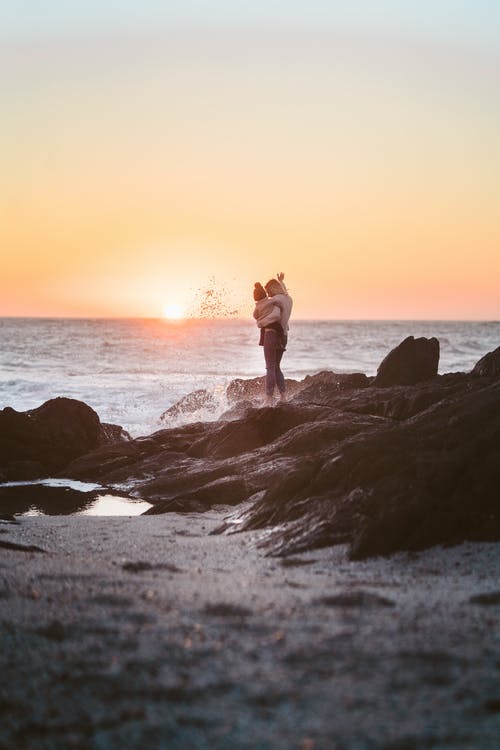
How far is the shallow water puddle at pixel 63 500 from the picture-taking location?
7645mm

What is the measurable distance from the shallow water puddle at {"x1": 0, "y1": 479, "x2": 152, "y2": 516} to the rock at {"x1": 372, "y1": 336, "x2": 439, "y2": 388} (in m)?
4.69

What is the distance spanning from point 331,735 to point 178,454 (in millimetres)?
7721

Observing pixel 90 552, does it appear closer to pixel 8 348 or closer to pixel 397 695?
pixel 397 695

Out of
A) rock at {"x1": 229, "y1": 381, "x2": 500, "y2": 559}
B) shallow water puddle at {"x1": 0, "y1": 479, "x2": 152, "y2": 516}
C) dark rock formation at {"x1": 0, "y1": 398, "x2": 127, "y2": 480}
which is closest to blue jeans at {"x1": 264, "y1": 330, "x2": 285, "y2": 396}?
dark rock formation at {"x1": 0, "y1": 398, "x2": 127, "y2": 480}

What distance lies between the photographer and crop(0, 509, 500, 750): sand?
2.51m

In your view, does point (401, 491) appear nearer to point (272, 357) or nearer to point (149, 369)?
point (272, 357)

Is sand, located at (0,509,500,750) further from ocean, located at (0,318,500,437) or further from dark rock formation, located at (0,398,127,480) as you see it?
ocean, located at (0,318,500,437)

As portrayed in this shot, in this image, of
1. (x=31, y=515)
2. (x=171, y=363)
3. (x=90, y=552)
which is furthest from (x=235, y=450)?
(x=171, y=363)

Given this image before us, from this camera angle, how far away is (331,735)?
244 cm

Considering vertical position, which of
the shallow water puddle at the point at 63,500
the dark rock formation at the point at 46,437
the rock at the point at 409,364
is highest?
the rock at the point at 409,364

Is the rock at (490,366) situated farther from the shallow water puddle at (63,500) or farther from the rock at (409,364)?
the shallow water puddle at (63,500)

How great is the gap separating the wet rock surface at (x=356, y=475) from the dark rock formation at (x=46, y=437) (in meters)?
0.55

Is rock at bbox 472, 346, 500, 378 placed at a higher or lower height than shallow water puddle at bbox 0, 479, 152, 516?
higher

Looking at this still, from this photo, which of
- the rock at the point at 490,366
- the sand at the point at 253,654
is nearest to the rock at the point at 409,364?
the rock at the point at 490,366
